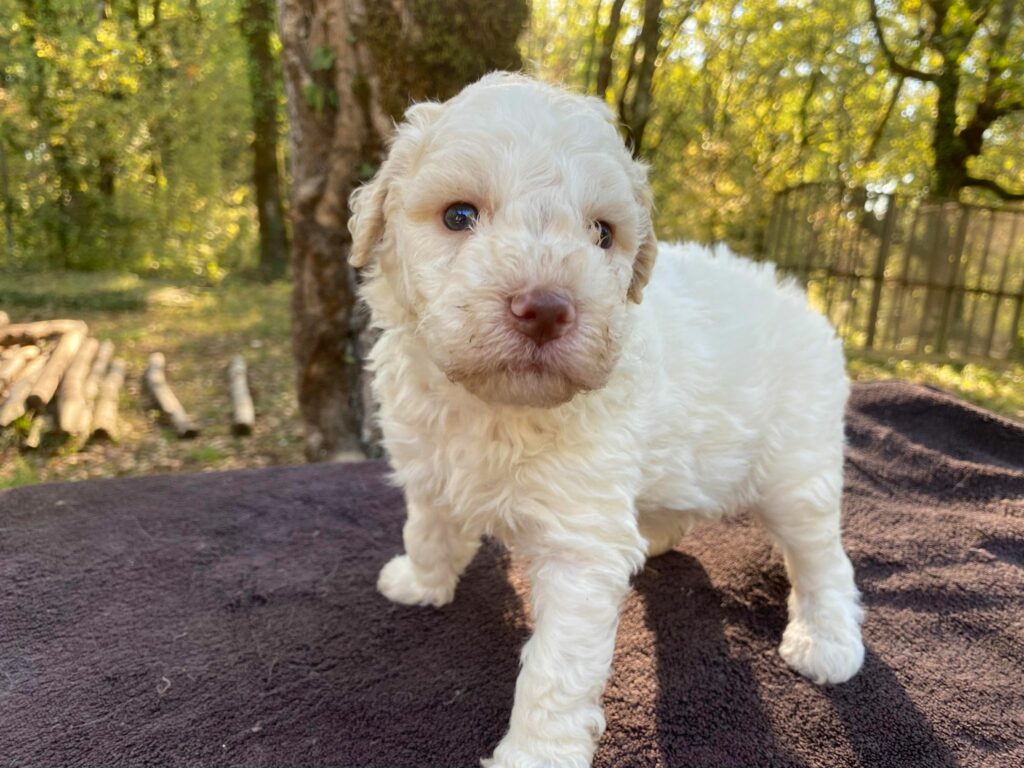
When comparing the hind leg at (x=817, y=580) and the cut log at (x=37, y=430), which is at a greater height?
the hind leg at (x=817, y=580)

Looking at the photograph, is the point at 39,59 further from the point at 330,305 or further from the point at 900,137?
the point at 900,137

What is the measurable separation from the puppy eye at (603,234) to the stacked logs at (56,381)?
4289 mm

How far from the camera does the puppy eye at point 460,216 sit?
1.56m

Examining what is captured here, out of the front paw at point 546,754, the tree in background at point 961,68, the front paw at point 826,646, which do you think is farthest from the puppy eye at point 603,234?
the tree in background at point 961,68

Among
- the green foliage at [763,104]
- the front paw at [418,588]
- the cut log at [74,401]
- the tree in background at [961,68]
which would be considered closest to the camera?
the front paw at [418,588]

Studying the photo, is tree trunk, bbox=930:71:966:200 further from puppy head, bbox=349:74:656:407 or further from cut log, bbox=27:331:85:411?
cut log, bbox=27:331:85:411

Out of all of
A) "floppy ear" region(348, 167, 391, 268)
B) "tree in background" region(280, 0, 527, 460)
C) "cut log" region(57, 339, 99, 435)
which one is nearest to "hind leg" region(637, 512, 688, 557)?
"floppy ear" region(348, 167, 391, 268)

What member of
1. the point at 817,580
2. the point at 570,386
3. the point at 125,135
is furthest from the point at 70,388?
the point at 817,580

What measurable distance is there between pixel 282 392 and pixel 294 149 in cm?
403

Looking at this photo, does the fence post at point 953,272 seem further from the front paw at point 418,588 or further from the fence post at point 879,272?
the front paw at point 418,588

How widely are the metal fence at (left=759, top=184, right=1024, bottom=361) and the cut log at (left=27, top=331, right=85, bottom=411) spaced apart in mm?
8327

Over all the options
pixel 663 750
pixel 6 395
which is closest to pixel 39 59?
pixel 6 395

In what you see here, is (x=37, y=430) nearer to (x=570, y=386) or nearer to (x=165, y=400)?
(x=165, y=400)

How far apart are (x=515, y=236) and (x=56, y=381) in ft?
16.1
